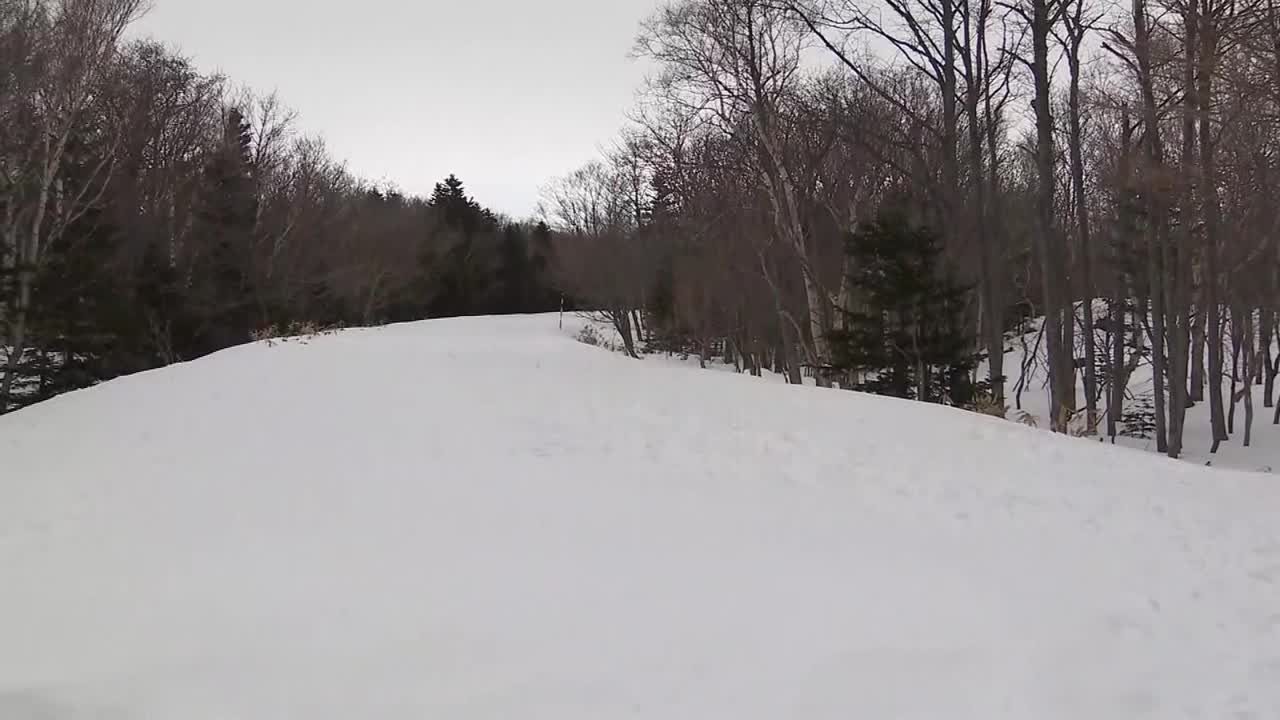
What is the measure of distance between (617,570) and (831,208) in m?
14.6

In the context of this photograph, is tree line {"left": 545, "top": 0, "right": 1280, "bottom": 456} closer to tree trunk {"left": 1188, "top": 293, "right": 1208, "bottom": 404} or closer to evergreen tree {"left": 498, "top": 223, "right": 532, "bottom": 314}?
tree trunk {"left": 1188, "top": 293, "right": 1208, "bottom": 404}

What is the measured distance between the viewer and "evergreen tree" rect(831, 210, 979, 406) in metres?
11.9

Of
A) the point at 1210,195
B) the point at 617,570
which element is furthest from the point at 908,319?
the point at 617,570

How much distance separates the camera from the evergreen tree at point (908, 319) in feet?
39.2

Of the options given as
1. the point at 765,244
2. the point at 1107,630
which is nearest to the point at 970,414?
the point at 1107,630

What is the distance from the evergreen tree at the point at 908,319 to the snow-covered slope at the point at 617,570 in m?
4.28

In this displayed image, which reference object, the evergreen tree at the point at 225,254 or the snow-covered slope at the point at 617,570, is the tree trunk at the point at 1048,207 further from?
the evergreen tree at the point at 225,254

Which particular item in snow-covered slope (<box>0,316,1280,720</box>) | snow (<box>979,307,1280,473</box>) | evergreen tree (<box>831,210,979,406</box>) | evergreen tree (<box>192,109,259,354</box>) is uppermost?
evergreen tree (<box>192,109,259,354</box>)

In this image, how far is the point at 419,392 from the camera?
9.01 meters

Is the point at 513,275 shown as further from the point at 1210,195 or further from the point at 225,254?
the point at 1210,195

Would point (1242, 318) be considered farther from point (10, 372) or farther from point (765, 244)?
point (10, 372)

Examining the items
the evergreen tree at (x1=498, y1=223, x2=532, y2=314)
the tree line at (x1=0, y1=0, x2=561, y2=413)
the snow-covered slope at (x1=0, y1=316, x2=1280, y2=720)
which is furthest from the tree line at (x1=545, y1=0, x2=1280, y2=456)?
the evergreen tree at (x1=498, y1=223, x2=532, y2=314)

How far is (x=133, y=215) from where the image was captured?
21.3 m

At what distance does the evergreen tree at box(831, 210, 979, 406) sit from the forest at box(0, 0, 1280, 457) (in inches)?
1.6
